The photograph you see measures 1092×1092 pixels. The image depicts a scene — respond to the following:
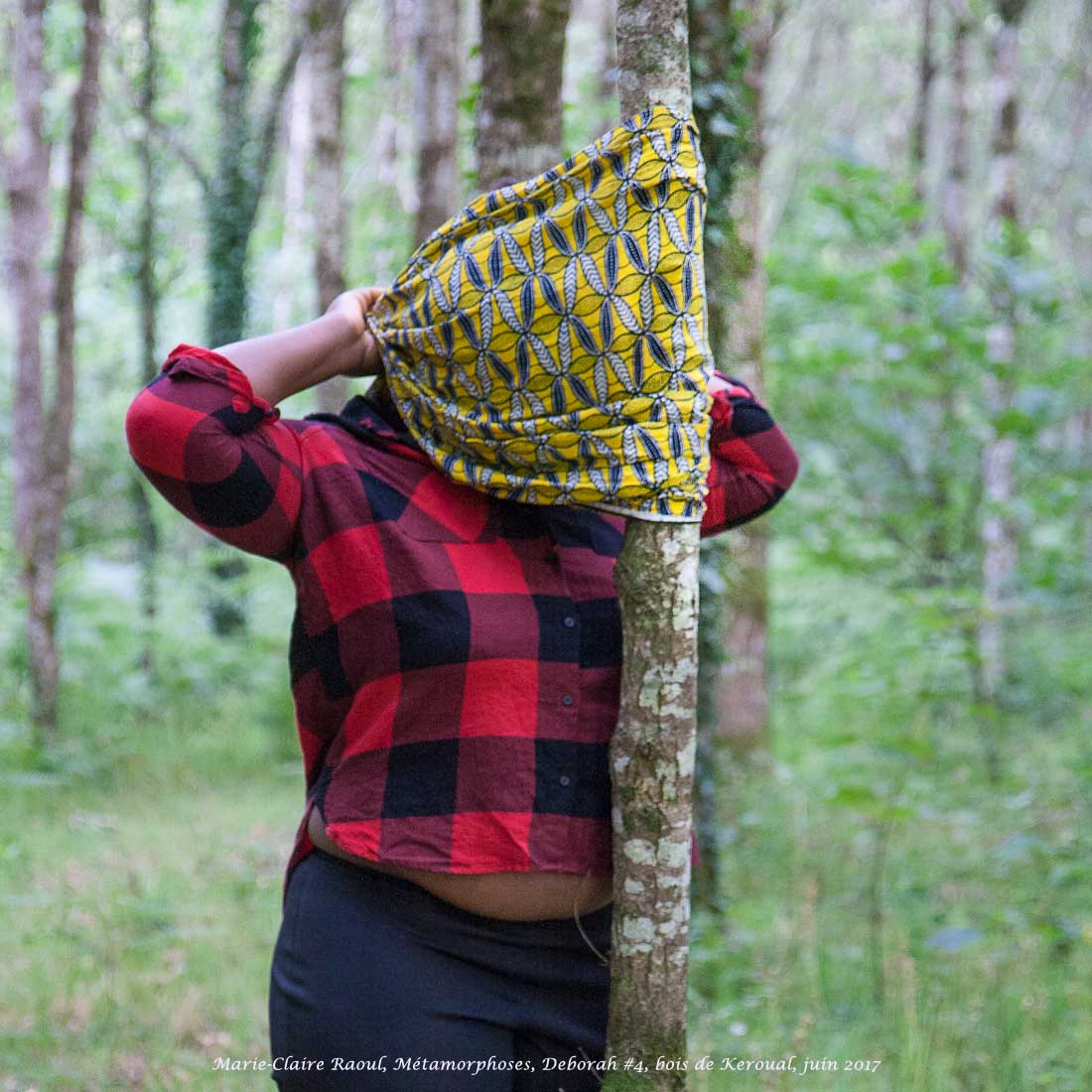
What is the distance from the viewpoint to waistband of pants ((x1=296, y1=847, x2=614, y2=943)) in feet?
6.32

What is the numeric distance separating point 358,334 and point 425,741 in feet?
2.59

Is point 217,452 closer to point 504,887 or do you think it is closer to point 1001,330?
point 504,887

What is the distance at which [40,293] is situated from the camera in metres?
8.08

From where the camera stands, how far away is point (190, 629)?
10969 millimetres

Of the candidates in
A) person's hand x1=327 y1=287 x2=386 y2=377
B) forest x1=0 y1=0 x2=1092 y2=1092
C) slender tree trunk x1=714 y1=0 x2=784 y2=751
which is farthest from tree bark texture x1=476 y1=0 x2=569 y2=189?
slender tree trunk x1=714 y1=0 x2=784 y2=751

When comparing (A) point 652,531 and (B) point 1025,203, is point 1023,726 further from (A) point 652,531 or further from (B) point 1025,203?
(B) point 1025,203

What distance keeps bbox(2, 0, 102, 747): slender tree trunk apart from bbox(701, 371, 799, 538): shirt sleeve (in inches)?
254

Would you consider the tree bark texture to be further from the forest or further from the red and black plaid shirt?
the red and black plaid shirt

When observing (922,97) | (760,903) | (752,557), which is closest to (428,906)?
(760,903)

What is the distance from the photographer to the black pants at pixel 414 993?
6.14ft

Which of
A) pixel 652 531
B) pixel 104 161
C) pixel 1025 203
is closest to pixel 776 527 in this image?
pixel 652 531

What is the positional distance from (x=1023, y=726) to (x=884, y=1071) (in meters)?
6.75

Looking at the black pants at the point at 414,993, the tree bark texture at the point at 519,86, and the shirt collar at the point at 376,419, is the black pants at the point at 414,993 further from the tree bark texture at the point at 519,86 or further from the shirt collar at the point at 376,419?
the tree bark texture at the point at 519,86

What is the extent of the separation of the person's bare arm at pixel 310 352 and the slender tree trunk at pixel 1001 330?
6163 millimetres
